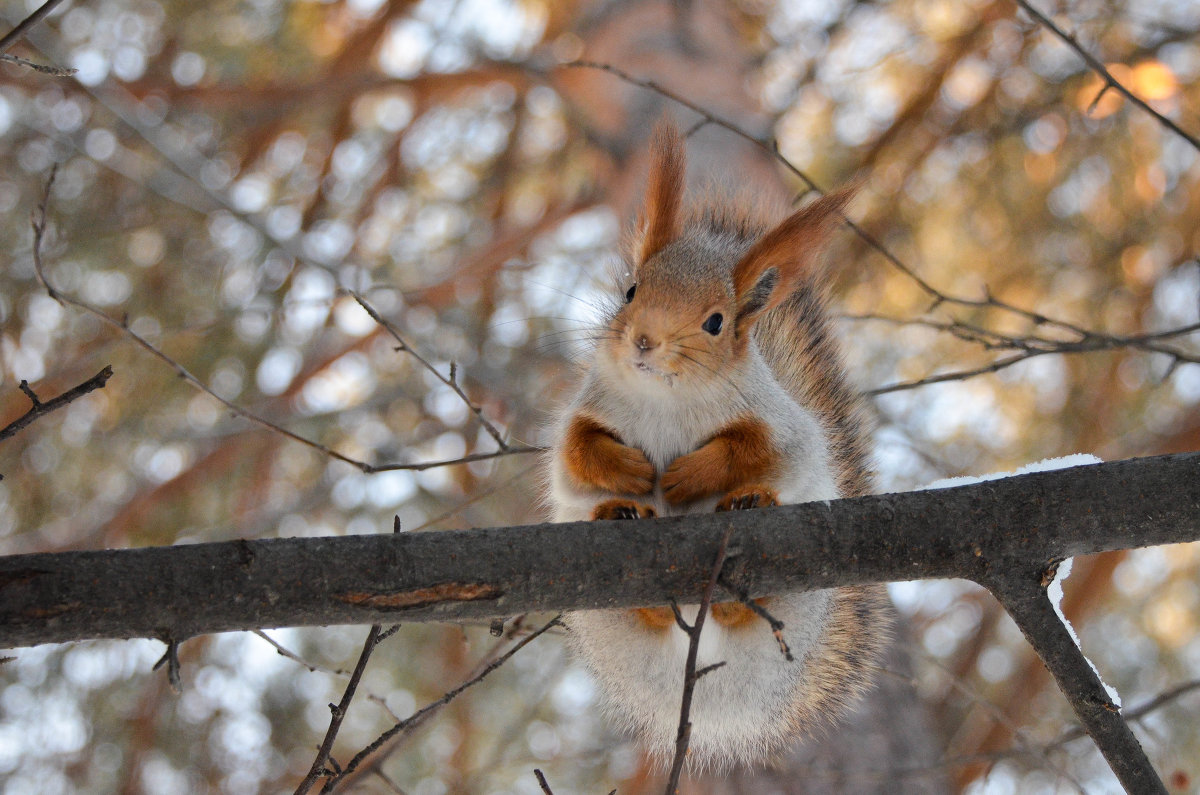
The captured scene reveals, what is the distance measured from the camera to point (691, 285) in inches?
66.3

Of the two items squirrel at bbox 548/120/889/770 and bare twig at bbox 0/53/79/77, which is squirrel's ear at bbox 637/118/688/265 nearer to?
squirrel at bbox 548/120/889/770

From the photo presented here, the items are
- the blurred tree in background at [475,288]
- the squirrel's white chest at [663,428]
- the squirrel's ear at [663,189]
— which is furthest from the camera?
the blurred tree in background at [475,288]

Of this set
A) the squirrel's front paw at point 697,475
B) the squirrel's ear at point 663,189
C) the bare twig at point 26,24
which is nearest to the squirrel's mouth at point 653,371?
the squirrel's front paw at point 697,475

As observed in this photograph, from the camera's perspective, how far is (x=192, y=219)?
3.86 metres

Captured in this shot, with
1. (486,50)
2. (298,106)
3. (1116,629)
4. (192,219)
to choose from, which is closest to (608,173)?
(486,50)

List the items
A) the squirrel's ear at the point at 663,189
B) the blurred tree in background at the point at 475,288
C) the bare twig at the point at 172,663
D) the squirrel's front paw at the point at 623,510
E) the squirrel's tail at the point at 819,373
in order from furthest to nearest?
the blurred tree in background at the point at 475,288
the squirrel's tail at the point at 819,373
the squirrel's ear at the point at 663,189
the squirrel's front paw at the point at 623,510
the bare twig at the point at 172,663

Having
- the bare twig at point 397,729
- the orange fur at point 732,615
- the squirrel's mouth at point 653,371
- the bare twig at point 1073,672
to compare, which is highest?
the squirrel's mouth at point 653,371

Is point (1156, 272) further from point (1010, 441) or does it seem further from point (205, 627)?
point (205, 627)

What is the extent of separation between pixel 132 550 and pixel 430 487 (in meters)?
2.48

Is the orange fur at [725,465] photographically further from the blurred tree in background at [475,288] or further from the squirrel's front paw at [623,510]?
the blurred tree in background at [475,288]

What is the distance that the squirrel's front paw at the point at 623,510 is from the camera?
1557 millimetres

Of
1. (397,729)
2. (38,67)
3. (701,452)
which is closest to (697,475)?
(701,452)

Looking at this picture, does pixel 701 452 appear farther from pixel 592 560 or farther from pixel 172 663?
pixel 172 663

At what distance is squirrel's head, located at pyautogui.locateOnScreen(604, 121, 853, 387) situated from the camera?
1617mm
